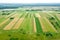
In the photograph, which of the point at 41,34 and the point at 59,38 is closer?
the point at 59,38

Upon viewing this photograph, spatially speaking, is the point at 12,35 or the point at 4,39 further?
the point at 12,35

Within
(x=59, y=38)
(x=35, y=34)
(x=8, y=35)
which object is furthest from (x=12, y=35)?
(x=59, y=38)

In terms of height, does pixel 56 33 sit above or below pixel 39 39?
above

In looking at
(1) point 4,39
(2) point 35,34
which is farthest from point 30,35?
(1) point 4,39

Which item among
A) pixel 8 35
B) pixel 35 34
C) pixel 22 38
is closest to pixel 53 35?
pixel 35 34

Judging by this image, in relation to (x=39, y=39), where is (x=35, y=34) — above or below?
above

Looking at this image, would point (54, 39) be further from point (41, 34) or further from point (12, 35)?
point (12, 35)

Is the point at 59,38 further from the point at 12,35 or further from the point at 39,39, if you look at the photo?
the point at 12,35

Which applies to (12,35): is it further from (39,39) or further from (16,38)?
(39,39)
